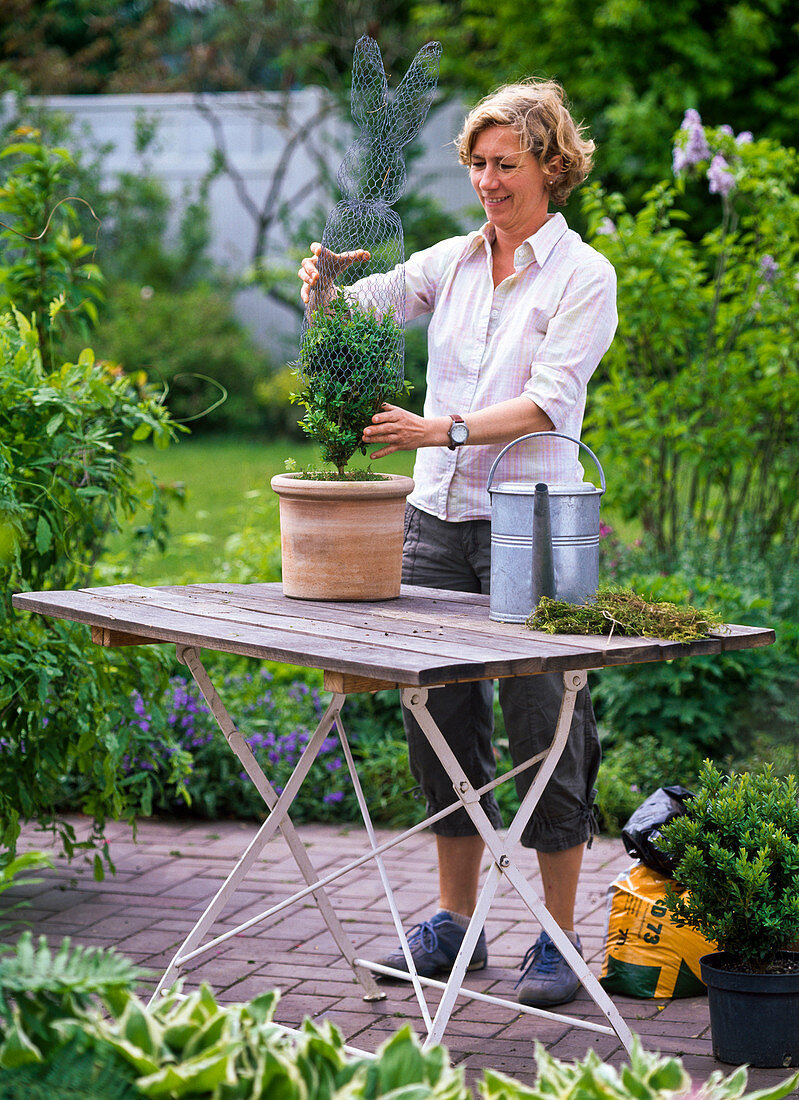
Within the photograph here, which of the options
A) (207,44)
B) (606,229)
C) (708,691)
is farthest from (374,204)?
(207,44)

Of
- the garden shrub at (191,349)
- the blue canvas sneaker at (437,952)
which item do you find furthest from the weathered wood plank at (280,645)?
the garden shrub at (191,349)

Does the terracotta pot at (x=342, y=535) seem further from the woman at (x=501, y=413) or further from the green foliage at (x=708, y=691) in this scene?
the green foliage at (x=708, y=691)

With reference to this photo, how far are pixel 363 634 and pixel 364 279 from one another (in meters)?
0.86

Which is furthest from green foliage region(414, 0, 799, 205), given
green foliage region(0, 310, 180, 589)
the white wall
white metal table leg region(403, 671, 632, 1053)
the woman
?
white metal table leg region(403, 671, 632, 1053)

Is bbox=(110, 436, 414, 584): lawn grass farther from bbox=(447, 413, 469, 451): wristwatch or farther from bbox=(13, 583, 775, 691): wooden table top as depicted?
bbox=(447, 413, 469, 451): wristwatch

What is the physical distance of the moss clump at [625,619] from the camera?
2350 millimetres

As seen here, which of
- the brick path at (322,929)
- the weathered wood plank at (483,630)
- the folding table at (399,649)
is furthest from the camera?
the brick path at (322,929)

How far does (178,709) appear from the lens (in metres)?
4.58

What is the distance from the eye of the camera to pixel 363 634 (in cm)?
230

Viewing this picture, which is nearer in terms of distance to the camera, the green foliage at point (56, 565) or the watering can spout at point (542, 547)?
the watering can spout at point (542, 547)

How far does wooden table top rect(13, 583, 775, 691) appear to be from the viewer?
2078mm

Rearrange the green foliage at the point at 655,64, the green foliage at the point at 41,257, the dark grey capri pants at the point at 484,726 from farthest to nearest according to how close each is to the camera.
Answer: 1. the green foliage at the point at 655,64
2. the green foliage at the point at 41,257
3. the dark grey capri pants at the point at 484,726

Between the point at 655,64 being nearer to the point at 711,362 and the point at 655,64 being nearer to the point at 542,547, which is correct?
the point at 711,362

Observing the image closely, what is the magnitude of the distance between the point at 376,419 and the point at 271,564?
2.87 meters
